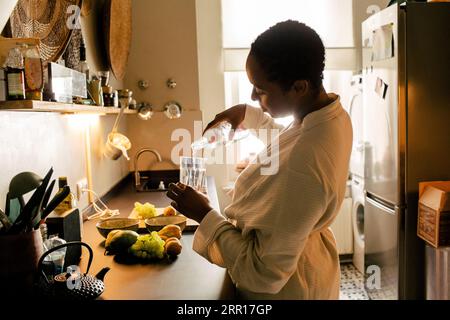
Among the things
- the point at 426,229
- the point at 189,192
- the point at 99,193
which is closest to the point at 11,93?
the point at 189,192

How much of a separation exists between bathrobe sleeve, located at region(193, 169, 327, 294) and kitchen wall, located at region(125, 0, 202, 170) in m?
2.18

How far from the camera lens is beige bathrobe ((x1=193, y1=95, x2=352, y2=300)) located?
3.02 ft

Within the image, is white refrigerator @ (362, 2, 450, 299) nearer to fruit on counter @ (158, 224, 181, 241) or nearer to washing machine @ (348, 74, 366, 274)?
washing machine @ (348, 74, 366, 274)

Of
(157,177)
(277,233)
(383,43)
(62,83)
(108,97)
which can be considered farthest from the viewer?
(157,177)

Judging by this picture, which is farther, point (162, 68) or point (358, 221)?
point (358, 221)

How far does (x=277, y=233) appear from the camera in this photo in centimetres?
91

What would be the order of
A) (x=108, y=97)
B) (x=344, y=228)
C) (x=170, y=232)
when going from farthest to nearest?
(x=344, y=228) → (x=108, y=97) → (x=170, y=232)

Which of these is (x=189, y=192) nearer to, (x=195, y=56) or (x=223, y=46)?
(x=195, y=56)

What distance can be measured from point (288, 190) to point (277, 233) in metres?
0.10

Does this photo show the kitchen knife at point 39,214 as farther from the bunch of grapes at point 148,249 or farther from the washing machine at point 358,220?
the washing machine at point 358,220

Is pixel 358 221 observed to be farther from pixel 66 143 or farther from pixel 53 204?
pixel 53 204

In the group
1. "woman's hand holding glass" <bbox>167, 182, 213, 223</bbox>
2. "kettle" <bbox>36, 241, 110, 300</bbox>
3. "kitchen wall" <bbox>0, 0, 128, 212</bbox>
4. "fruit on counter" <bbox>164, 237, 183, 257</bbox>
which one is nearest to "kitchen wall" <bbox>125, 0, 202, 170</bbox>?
"kitchen wall" <bbox>0, 0, 128, 212</bbox>

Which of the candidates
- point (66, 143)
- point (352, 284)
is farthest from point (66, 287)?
point (352, 284)

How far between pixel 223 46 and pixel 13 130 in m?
2.33
